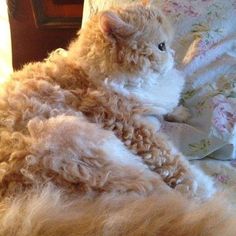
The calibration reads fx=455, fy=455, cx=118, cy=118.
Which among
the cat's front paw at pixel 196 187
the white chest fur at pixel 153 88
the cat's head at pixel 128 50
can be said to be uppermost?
the cat's head at pixel 128 50

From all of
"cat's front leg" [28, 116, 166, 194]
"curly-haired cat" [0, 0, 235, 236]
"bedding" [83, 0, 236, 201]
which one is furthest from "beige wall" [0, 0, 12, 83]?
"cat's front leg" [28, 116, 166, 194]

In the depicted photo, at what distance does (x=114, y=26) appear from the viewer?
1.10m

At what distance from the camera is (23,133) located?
3.38ft

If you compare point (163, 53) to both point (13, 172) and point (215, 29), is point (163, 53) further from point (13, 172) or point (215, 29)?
point (13, 172)

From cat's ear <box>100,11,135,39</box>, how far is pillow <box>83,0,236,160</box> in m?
0.30

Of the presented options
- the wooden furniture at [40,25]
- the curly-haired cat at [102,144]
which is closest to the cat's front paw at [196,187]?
the curly-haired cat at [102,144]

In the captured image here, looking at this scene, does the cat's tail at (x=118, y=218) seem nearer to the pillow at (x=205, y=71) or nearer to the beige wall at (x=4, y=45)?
the pillow at (x=205, y=71)

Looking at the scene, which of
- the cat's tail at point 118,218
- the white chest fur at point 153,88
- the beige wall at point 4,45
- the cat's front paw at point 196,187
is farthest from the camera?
the beige wall at point 4,45

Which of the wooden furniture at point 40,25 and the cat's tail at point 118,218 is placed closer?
A: the cat's tail at point 118,218

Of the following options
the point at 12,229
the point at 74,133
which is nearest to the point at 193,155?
the point at 74,133

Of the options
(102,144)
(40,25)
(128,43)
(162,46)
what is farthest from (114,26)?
(40,25)

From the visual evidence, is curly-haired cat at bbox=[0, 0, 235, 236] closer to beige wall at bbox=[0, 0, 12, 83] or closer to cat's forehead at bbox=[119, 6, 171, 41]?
cat's forehead at bbox=[119, 6, 171, 41]

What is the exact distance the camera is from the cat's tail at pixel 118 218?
73cm

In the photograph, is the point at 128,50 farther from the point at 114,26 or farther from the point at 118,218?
the point at 118,218
